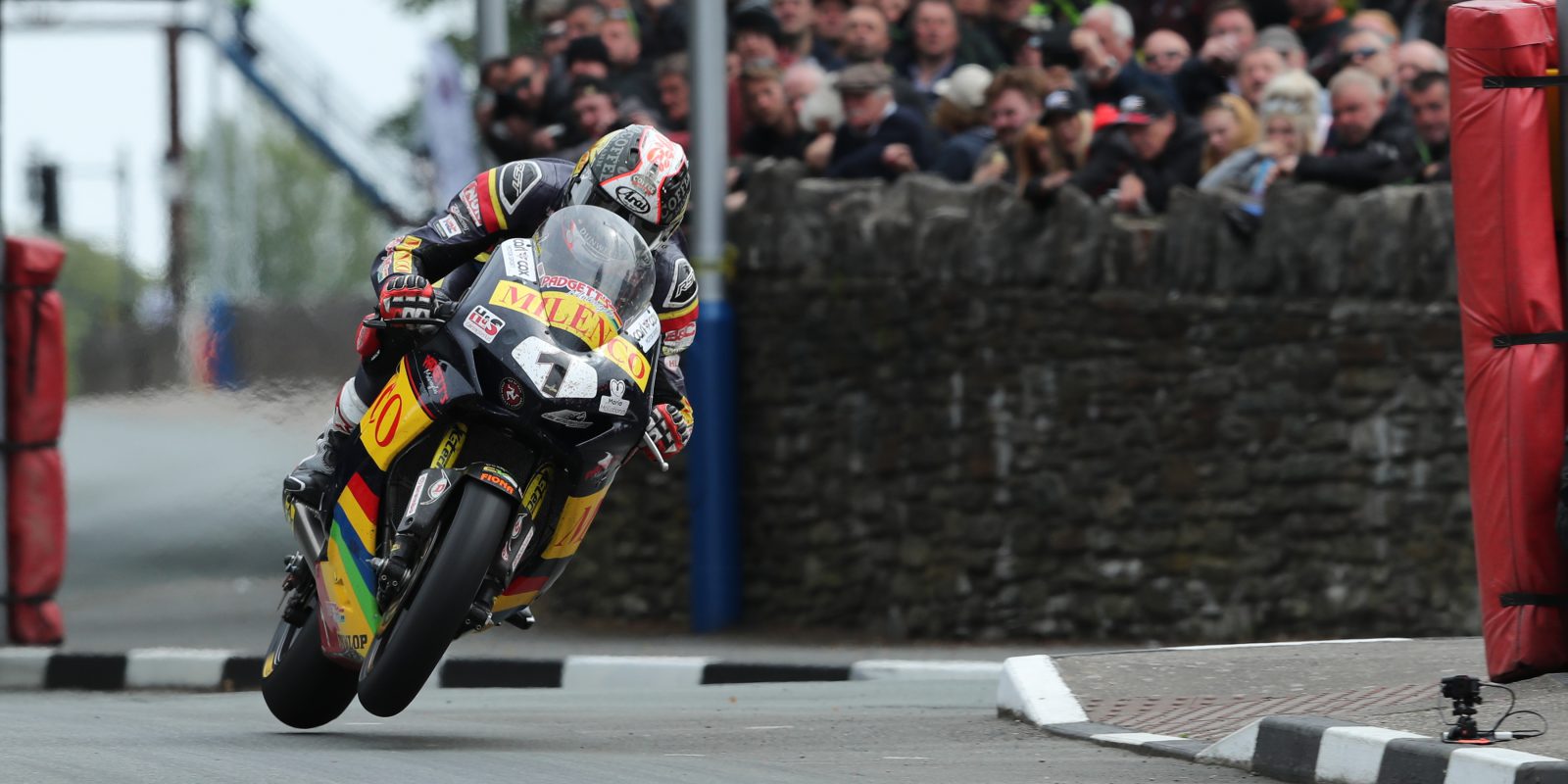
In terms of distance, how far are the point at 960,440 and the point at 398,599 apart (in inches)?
281

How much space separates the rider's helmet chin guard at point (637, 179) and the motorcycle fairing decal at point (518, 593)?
111 cm

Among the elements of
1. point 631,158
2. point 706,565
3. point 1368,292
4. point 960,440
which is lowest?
point 706,565

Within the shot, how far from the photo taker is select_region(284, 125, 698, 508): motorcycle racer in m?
8.02

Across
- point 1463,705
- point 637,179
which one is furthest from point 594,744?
point 1463,705

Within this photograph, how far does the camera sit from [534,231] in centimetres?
817

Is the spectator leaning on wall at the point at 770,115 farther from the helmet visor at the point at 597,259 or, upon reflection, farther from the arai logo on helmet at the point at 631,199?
the helmet visor at the point at 597,259

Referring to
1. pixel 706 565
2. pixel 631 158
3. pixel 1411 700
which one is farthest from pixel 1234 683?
pixel 706 565

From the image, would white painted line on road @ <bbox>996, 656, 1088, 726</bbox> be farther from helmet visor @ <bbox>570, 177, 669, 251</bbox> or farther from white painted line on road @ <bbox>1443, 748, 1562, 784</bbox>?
white painted line on road @ <bbox>1443, 748, 1562, 784</bbox>

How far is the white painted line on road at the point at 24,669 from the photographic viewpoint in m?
13.0

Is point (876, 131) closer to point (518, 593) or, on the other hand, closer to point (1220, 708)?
point (1220, 708)

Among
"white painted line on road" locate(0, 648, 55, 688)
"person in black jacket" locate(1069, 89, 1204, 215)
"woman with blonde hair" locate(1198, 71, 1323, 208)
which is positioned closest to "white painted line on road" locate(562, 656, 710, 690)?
"white painted line on road" locate(0, 648, 55, 688)

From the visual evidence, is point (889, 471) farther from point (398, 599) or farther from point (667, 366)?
point (398, 599)

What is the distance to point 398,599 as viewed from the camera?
7.54 metres

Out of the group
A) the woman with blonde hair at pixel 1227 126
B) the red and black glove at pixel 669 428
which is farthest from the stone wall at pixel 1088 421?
the red and black glove at pixel 669 428
